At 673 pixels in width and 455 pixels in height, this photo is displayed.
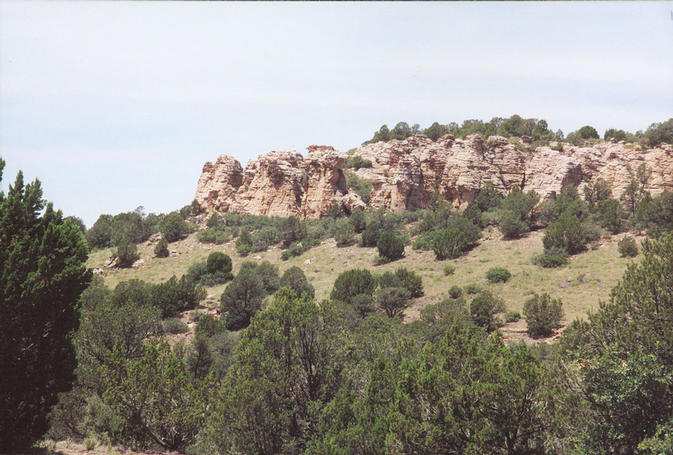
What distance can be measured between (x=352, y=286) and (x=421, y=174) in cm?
2919

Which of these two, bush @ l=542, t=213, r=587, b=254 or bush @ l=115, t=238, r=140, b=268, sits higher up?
bush @ l=542, t=213, r=587, b=254

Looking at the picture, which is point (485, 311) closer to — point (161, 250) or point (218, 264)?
point (218, 264)

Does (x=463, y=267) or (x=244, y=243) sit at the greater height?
(x=244, y=243)

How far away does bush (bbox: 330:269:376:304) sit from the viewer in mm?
30359

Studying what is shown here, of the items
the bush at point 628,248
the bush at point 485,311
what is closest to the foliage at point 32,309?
the bush at point 485,311

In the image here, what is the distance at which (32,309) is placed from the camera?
1021 centimetres

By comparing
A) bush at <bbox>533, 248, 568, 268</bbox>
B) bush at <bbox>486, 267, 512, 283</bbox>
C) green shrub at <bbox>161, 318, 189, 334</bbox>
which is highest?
bush at <bbox>533, 248, 568, 268</bbox>

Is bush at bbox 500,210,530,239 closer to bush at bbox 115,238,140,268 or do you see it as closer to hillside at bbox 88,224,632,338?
hillside at bbox 88,224,632,338

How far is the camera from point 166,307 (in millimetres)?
31281

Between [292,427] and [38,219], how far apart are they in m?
8.85

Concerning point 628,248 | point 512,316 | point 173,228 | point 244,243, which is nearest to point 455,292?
point 512,316

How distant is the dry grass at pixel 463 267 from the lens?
91.3ft

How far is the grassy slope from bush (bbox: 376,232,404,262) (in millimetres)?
966

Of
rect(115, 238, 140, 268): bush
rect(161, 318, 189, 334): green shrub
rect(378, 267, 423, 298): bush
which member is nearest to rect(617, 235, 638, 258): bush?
rect(378, 267, 423, 298): bush
